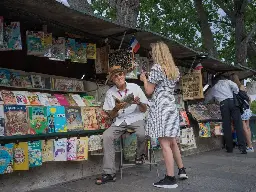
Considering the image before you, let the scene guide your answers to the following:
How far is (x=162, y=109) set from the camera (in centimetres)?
406

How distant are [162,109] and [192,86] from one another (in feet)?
10.2

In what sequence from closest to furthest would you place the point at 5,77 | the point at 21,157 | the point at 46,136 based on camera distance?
the point at 21,157 < the point at 46,136 < the point at 5,77

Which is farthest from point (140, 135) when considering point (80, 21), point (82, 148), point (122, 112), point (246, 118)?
point (246, 118)

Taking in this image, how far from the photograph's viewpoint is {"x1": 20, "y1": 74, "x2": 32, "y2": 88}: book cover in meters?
4.36

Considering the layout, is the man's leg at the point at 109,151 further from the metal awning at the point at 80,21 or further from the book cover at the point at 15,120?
the metal awning at the point at 80,21

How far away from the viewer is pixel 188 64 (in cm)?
732

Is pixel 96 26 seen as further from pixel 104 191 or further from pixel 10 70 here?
pixel 104 191

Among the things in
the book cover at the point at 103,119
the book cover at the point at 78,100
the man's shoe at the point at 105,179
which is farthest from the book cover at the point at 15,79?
the man's shoe at the point at 105,179

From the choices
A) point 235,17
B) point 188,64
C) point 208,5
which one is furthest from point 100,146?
point 208,5

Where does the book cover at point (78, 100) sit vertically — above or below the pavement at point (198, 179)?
above

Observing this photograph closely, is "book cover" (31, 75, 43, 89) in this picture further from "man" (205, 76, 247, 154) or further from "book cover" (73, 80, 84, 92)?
"man" (205, 76, 247, 154)

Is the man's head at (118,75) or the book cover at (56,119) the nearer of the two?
the book cover at (56,119)

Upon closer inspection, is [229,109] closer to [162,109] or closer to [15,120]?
[162,109]

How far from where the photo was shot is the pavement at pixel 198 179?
12.8 feet
